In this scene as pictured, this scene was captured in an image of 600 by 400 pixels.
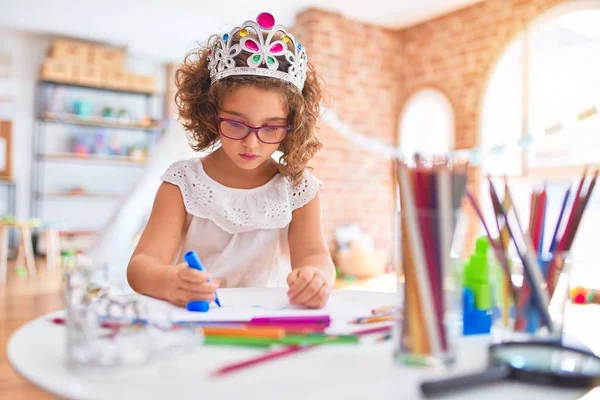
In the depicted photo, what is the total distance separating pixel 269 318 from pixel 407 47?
4.52 m

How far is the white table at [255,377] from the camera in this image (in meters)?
0.40

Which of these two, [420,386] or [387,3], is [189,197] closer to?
[420,386]

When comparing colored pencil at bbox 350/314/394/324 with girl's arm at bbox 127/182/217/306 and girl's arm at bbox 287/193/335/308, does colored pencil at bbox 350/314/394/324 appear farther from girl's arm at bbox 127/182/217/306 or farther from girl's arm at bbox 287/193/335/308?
girl's arm at bbox 127/182/217/306

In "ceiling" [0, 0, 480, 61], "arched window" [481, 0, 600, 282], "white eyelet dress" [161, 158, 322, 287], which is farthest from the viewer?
"ceiling" [0, 0, 480, 61]

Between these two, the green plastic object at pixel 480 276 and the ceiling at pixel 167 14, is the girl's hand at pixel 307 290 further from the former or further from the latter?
the ceiling at pixel 167 14

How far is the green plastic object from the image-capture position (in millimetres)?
597

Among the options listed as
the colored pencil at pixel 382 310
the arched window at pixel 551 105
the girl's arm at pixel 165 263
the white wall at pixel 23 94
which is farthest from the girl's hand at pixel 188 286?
the white wall at pixel 23 94

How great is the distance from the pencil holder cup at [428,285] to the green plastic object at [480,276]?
0.43 feet

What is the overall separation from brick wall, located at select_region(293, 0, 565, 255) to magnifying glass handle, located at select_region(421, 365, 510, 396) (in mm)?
3728

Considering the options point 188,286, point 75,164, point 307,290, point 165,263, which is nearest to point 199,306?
point 188,286

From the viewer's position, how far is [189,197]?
3.34 feet

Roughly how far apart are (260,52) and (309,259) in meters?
0.38

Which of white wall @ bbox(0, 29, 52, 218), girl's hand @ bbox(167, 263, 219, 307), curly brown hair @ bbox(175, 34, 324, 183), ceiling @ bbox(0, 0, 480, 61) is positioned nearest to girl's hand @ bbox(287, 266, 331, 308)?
girl's hand @ bbox(167, 263, 219, 307)

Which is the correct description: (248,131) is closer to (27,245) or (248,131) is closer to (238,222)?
(238,222)
